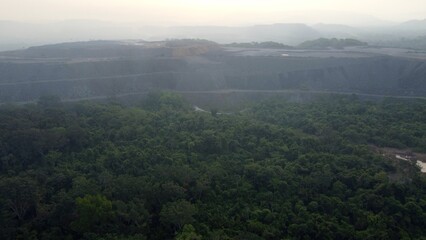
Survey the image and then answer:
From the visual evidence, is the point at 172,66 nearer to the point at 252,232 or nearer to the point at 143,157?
the point at 143,157

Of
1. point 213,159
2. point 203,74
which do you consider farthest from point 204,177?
point 203,74

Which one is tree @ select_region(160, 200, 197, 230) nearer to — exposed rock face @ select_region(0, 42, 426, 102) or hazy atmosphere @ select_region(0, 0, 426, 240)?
hazy atmosphere @ select_region(0, 0, 426, 240)

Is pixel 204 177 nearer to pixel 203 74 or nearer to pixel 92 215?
pixel 92 215

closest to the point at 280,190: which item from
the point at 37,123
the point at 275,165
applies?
the point at 275,165

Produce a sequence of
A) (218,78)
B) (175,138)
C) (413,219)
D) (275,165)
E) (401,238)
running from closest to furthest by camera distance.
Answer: (401,238)
(413,219)
(275,165)
(175,138)
(218,78)

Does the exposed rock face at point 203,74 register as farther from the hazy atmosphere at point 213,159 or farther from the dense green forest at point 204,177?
the dense green forest at point 204,177

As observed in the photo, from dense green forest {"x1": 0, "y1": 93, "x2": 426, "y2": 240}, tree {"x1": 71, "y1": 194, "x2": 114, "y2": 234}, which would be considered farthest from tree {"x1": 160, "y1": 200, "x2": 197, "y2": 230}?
tree {"x1": 71, "y1": 194, "x2": 114, "y2": 234}
